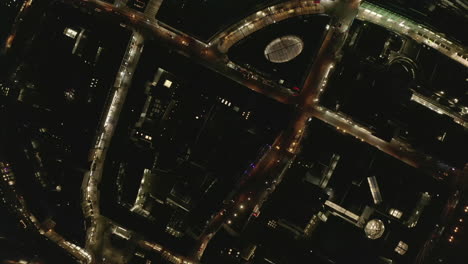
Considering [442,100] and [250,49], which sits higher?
[442,100]

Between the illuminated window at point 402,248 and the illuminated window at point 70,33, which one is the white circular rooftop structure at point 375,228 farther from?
the illuminated window at point 70,33

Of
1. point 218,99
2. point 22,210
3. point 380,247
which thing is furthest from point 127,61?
point 380,247

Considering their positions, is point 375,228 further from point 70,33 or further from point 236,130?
point 70,33

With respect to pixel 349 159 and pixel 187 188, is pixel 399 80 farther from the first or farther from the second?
pixel 187 188

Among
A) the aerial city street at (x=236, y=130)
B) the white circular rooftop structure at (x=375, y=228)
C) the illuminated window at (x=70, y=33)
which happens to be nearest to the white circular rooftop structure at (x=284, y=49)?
the aerial city street at (x=236, y=130)

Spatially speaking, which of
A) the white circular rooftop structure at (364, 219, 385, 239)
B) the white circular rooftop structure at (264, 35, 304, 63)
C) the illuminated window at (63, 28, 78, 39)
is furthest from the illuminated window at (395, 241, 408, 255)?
the illuminated window at (63, 28, 78, 39)

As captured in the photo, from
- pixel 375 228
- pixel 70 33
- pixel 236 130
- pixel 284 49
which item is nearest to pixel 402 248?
pixel 375 228
